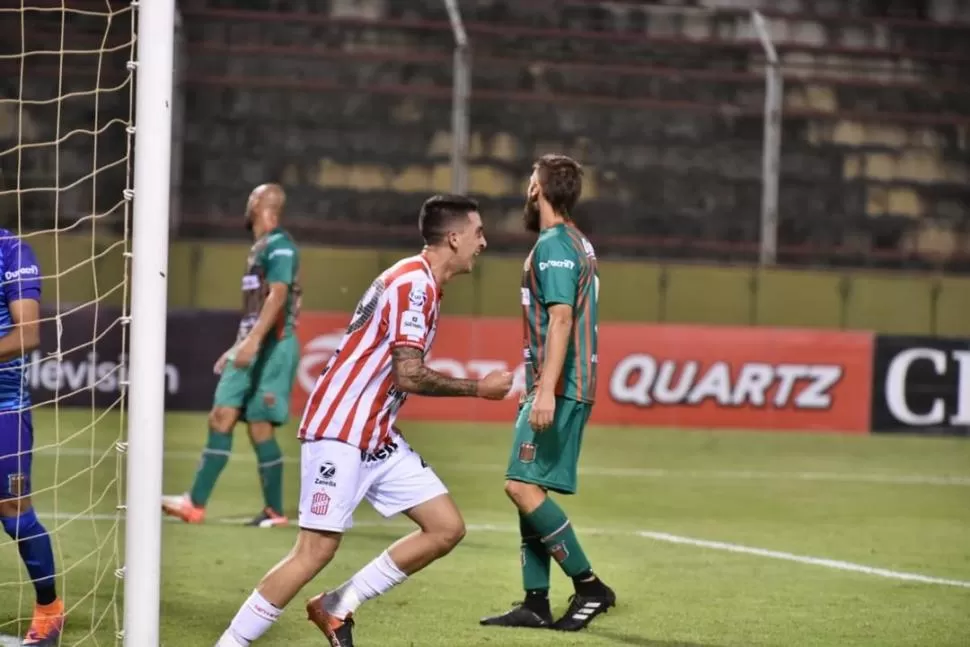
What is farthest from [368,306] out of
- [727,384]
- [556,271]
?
[727,384]

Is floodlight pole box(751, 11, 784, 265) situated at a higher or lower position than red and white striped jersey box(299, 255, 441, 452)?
higher

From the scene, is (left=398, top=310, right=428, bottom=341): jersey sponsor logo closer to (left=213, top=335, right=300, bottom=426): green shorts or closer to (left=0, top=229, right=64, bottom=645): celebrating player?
(left=0, top=229, right=64, bottom=645): celebrating player

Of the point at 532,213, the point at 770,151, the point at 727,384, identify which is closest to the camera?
the point at 532,213

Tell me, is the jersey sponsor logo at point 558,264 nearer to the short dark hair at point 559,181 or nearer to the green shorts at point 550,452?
the short dark hair at point 559,181

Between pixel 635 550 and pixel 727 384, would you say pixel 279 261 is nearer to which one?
pixel 635 550

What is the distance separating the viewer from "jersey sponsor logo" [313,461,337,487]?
5449 millimetres

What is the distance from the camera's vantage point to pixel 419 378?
541 cm

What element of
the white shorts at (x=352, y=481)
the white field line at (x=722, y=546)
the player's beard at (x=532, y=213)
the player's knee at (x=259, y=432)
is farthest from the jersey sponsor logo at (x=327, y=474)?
the player's knee at (x=259, y=432)

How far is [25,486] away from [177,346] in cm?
1039

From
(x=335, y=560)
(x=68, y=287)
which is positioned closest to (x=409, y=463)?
(x=335, y=560)

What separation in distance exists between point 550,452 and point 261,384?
11.1 feet

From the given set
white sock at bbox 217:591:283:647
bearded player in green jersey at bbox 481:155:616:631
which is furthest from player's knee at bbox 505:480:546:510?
white sock at bbox 217:591:283:647

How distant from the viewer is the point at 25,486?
230 inches

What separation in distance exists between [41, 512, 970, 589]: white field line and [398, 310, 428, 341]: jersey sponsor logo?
2715 millimetres
